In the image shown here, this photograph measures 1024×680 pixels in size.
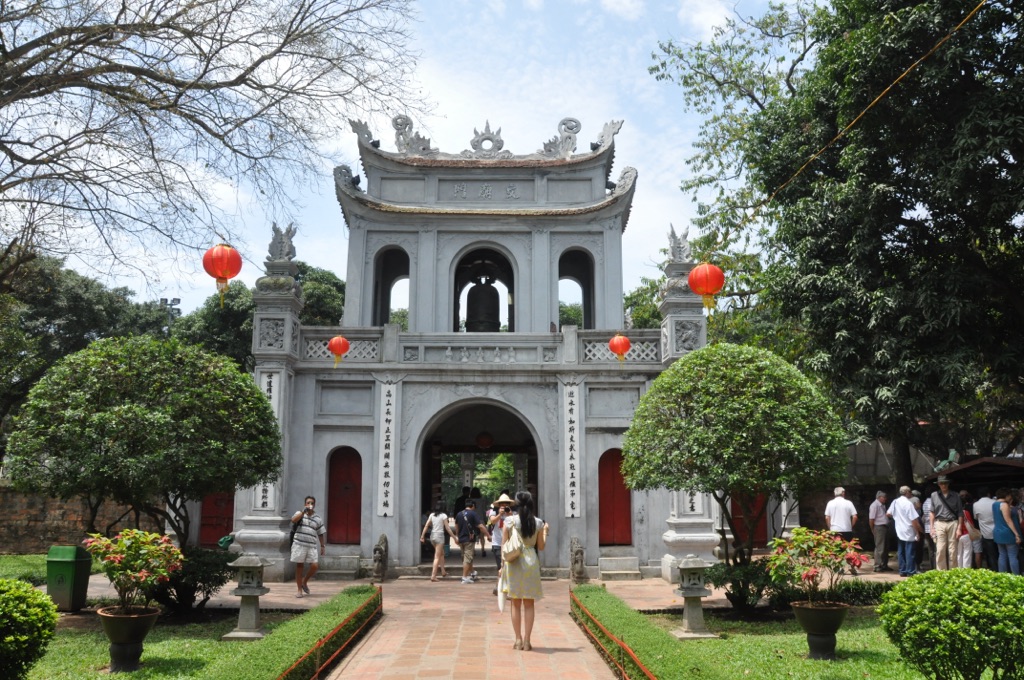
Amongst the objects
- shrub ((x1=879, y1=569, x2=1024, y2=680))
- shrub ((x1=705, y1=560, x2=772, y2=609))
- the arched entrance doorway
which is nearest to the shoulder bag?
shrub ((x1=705, y1=560, x2=772, y2=609))

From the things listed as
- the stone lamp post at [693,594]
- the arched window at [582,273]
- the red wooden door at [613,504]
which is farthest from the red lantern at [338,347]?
the stone lamp post at [693,594]

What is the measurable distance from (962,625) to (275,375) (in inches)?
515

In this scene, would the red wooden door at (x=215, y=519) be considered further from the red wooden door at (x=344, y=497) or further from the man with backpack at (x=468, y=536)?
the man with backpack at (x=468, y=536)

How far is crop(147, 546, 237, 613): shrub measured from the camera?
10336 mm

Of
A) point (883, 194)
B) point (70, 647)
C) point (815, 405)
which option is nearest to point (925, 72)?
point (883, 194)

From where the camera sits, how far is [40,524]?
19906 millimetres

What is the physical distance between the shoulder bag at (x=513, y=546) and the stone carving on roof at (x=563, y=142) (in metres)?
12.9

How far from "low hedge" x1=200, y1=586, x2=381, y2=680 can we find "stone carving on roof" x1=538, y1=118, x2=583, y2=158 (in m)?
12.5

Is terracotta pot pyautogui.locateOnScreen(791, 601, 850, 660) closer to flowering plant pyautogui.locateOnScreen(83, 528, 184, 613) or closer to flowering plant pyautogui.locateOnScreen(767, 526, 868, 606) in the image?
flowering plant pyautogui.locateOnScreen(767, 526, 868, 606)

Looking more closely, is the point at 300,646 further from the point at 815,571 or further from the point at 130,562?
the point at 815,571

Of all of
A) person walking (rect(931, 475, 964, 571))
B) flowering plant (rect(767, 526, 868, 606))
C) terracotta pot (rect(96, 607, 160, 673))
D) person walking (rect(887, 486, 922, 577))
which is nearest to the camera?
terracotta pot (rect(96, 607, 160, 673))

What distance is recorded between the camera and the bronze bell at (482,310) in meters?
19.0

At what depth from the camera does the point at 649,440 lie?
11.0 meters

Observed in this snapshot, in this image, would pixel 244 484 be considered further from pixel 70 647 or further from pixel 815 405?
pixel 815 405
